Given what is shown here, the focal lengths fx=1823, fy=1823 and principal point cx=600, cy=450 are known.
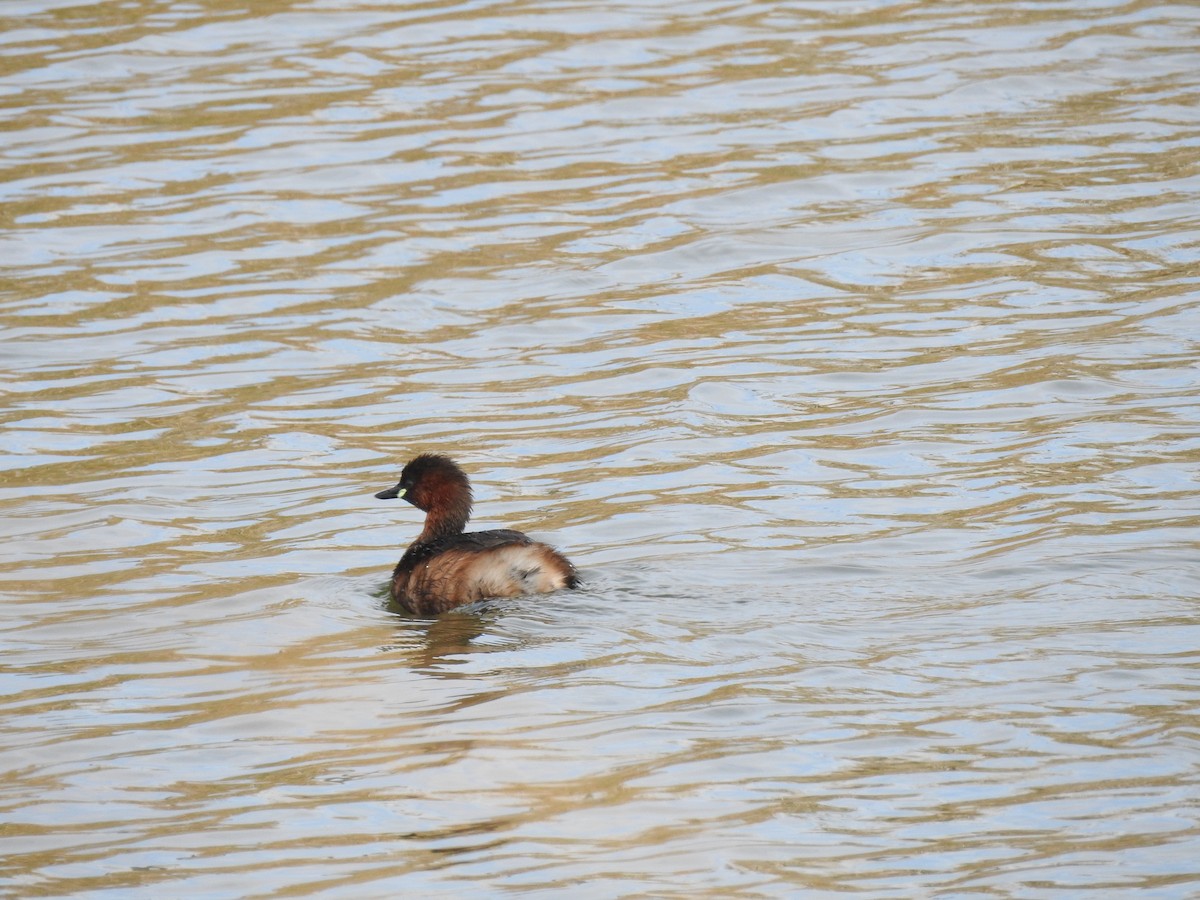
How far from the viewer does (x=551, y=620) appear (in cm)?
778

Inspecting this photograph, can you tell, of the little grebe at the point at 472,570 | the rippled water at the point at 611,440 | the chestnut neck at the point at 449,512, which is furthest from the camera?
the chestnut neck at the point at 449,512

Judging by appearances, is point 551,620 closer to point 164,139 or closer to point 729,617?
point 729,617

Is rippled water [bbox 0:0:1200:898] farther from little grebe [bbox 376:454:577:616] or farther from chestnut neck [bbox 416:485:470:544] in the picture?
chestnut neck [bbox 416:485:470:544]

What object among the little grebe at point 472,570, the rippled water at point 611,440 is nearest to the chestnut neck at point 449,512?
the little grebe at point 472,570

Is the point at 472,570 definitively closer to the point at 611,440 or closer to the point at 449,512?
the point at 449,512

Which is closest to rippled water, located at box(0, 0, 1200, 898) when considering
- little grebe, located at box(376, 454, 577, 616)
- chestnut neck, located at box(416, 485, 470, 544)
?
little grebe, located at box(376, 454, 577, 616)

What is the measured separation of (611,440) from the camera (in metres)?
9.99

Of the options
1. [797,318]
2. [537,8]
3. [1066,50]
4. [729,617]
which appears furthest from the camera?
[537,8]

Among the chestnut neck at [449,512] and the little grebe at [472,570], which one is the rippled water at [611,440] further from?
the chestnut neck at [449,512]

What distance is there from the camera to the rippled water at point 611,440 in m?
6.02

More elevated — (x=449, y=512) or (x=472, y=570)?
(x=449, y=512)

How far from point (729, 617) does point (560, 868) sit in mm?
2113

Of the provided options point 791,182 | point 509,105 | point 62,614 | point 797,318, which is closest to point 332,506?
point 62,614

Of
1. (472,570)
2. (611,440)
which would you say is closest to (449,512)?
(472,570)
